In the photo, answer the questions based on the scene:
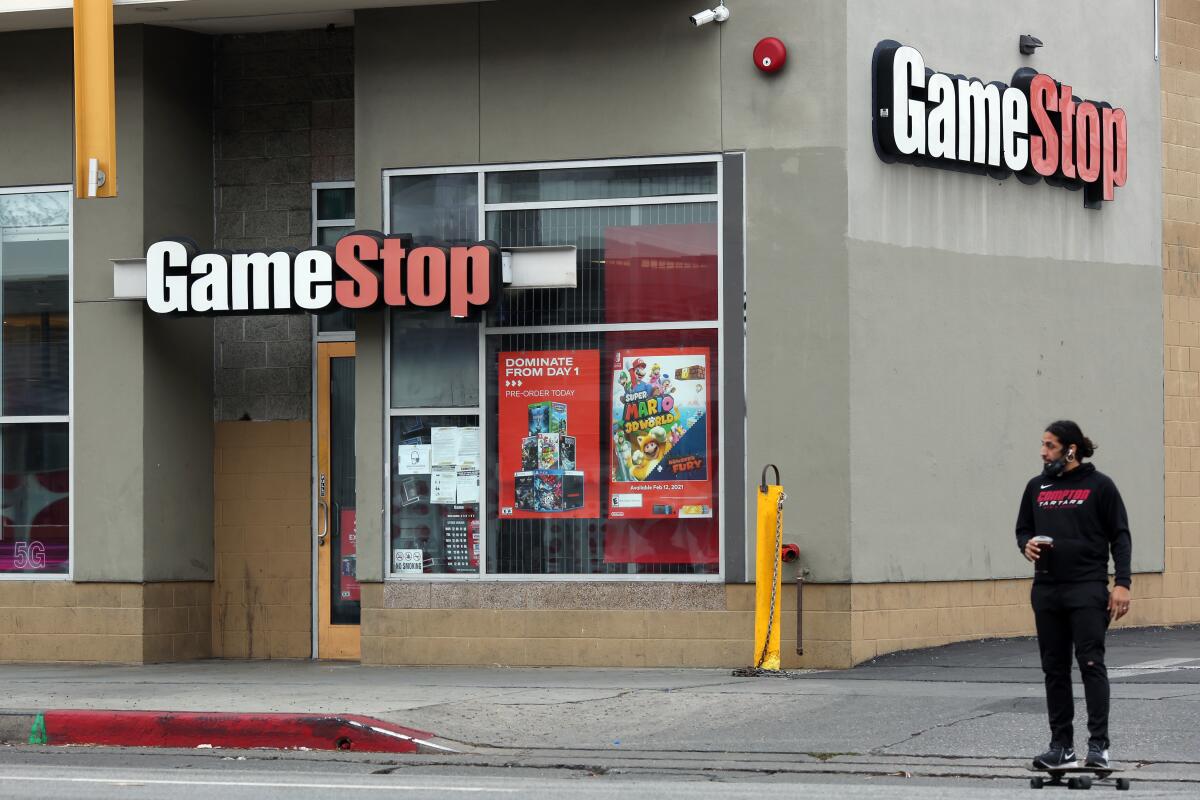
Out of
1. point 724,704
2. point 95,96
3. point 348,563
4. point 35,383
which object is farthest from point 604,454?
point 35,383

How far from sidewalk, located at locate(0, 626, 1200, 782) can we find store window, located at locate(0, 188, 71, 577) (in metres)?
1.42

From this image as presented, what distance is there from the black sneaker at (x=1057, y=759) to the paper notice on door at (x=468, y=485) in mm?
6933

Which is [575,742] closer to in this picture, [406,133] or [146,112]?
[406,133]

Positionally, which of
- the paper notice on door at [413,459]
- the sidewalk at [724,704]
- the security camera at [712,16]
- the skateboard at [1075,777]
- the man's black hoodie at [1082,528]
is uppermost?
the security camera at [712,16]

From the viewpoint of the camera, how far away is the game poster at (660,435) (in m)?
14.8

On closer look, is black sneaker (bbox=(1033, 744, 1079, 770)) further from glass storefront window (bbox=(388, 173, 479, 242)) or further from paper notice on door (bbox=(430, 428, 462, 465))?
glass storefront window (bbox=(388, 173, 479, 242))

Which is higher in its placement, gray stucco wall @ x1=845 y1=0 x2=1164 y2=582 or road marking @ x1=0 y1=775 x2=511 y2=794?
gray stucco wall @ x1=845 y1=0 x2=1164 y2=582

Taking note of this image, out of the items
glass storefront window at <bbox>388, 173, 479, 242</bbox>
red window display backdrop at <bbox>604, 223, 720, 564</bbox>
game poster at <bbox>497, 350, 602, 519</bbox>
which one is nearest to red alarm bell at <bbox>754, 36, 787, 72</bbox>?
red window display backdrop at <bbox>604, 223, 720, 564</bbox>

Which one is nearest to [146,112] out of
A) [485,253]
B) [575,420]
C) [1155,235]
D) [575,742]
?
[485,253]

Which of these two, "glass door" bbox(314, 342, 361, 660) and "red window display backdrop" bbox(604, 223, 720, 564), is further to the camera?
"glass door" bbox(314, 342, 361, 660)

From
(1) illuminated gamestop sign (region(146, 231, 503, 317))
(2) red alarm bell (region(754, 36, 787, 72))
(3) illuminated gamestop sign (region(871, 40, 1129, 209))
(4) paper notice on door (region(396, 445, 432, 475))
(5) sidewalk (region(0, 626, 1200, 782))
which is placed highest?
(2) red alarm bell (region(754, 36, 787, 72))

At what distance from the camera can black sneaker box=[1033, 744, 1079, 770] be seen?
30.2 ft

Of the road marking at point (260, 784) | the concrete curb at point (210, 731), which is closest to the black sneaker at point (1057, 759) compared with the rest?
the road marking at point (260, 784)

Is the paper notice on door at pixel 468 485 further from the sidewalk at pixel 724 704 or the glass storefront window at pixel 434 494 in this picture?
the sidewalk at pixel 724 704
